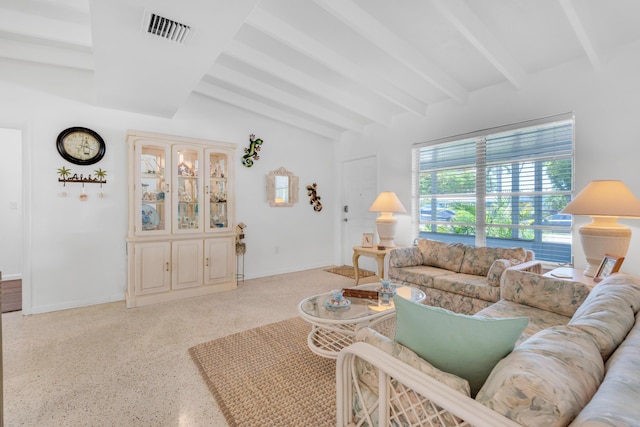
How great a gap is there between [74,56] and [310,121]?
10.1ft

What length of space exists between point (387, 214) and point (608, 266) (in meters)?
2.34

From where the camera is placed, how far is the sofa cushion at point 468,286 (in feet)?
8.63

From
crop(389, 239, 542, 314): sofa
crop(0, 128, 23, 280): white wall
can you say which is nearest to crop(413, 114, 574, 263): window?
crop(389, 239, 542, 314): sofa

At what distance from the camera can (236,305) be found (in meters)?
3.39

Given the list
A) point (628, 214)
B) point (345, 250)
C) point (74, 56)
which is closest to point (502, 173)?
point (628, 214)

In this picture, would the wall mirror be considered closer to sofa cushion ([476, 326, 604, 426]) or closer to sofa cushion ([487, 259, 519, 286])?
sofa cushion ([487, 259, 519, 286])

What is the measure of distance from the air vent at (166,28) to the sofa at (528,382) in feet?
7.20

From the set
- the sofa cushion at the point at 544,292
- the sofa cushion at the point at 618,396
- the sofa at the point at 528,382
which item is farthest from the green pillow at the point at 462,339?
the sofa cushion at the point at 544,292

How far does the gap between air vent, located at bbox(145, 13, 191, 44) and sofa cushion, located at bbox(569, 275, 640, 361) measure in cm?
262

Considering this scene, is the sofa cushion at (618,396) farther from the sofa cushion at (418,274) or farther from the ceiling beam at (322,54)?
the ceiling beam at (322,54)

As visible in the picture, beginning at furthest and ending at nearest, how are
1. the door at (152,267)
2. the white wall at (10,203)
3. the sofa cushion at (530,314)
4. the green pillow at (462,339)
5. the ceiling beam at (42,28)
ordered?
the white wall at (10,203) < the door at (152,267) < the ceiling beam at (42,28) < the sofa cushion at (530,314) < the green pillow at (462,339)

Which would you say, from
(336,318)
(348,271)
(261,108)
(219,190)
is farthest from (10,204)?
(336,318)

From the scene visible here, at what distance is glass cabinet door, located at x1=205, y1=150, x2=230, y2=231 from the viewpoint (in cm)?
394

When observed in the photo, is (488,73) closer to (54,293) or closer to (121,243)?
(121,243)
